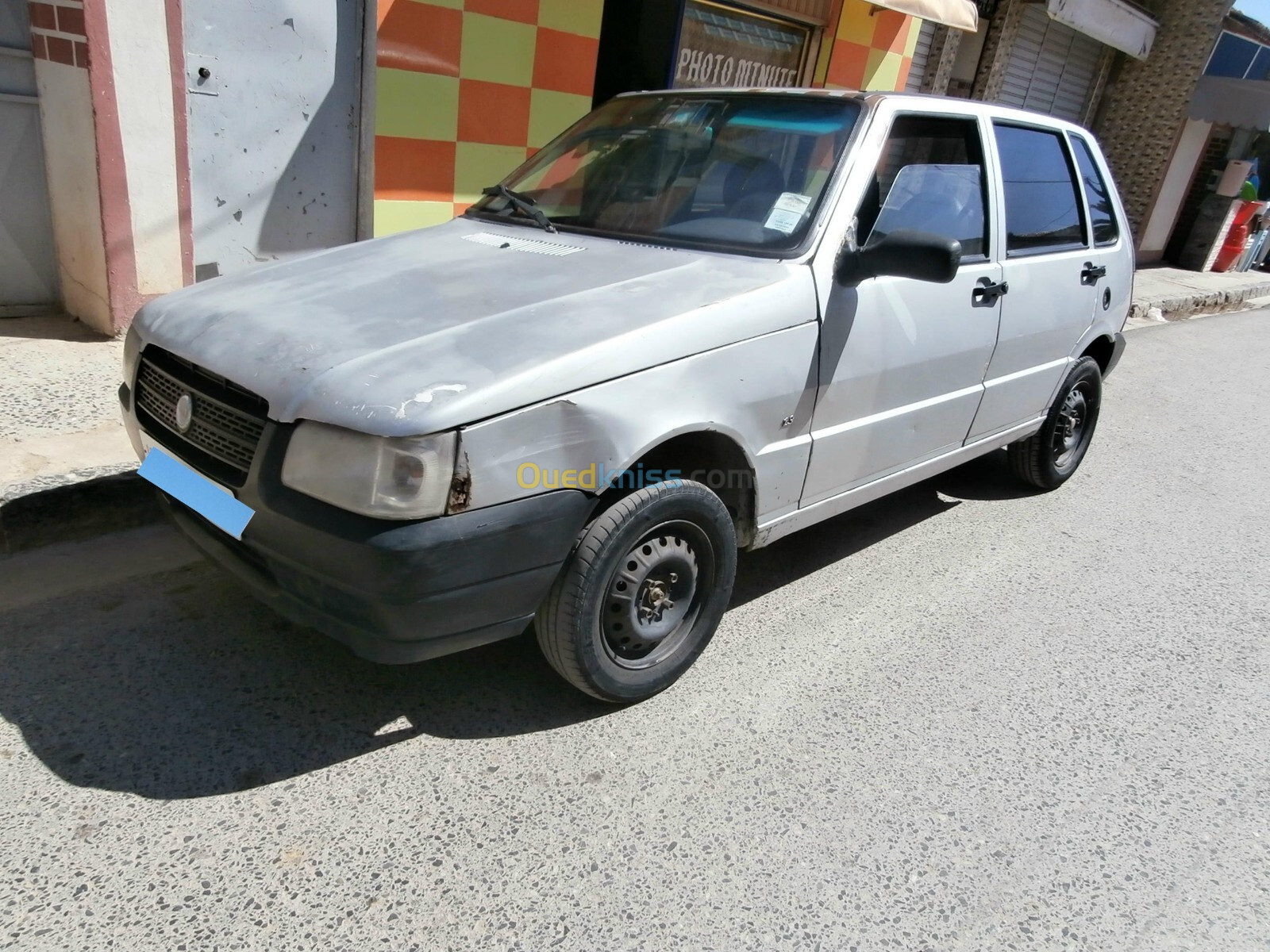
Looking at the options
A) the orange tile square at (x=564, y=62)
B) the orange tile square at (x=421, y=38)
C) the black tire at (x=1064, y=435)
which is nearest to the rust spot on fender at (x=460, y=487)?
the black tire at (x=1064, y=435)

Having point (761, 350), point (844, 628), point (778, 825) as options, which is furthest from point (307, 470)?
point (844, 628)

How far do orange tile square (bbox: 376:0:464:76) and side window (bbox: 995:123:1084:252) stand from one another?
352 cm

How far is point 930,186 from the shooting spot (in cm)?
329

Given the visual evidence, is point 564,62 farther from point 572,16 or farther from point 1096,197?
point 1096,197

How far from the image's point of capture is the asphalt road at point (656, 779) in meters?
1.99

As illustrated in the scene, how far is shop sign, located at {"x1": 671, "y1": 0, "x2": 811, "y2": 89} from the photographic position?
7477 mm

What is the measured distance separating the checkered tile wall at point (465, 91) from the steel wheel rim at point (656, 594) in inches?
154

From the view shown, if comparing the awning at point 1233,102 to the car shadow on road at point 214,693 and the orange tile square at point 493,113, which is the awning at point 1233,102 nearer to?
the orange tile square at point 493,113

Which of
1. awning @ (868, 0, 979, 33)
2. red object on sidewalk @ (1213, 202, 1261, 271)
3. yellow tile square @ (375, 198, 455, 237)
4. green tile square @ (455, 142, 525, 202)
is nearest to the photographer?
yellow tile square @ (375, 198, 455, 237)

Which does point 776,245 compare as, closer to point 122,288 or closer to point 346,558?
point 346,558

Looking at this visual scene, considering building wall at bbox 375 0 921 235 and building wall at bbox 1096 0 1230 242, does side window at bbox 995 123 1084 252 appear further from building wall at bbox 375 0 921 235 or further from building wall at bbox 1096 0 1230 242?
building wall at bbox 1096 0 1230 242

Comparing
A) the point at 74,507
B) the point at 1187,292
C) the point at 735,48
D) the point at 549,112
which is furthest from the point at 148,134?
the point at 1187,292

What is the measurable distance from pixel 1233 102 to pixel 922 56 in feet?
20.7

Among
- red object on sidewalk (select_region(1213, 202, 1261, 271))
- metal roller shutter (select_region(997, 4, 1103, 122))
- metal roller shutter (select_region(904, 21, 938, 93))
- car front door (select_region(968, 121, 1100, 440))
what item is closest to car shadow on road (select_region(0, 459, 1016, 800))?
car front door (select_region(968, 121, 1100, 440))
